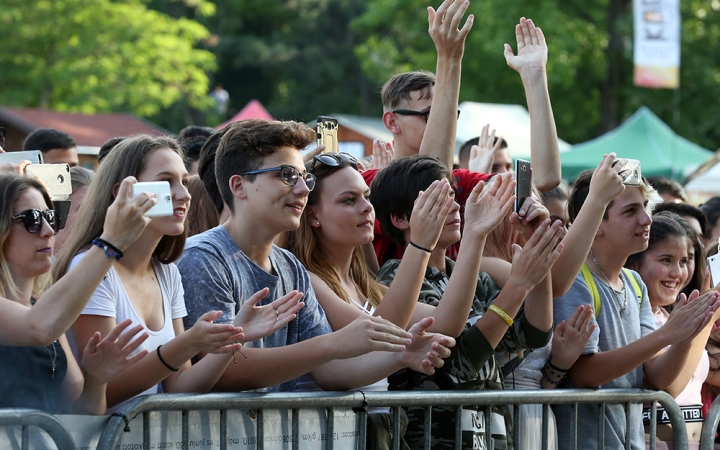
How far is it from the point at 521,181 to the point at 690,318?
3.50 ft

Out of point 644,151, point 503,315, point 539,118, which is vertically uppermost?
point 644,151

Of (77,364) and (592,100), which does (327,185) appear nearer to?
(77,364)

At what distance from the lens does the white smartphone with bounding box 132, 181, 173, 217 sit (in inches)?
115

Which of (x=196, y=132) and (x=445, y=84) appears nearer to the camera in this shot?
(x=445, y=84)

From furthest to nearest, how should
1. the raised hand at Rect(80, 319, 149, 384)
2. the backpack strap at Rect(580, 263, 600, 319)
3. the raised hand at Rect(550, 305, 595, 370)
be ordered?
the backpack strap at Rect(580, 263, 600, 319)
the raised hand at Rect(550, 305, 595, 370)
the raised hand at Rect(80, 319, 149, 384)

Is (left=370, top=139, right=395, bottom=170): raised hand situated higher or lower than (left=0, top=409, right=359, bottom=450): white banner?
higher

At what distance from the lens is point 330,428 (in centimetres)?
361

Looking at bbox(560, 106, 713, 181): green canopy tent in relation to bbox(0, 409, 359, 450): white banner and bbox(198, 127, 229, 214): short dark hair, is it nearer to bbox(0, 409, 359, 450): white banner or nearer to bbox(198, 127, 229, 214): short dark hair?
bbox(198, 127, 229, 214): short dark hair

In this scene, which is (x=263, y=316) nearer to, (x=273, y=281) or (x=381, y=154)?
(x=273, y=281)

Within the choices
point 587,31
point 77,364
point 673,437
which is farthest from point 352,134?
point 77,364

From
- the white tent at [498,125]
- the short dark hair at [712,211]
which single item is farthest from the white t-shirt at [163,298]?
the white tent at [498,125]

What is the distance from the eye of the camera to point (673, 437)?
4.62m

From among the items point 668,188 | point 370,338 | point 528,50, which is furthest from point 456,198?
point 668,188

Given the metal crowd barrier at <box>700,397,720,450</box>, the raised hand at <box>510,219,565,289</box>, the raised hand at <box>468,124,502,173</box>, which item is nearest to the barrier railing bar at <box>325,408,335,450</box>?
the raised hand at <box>510,219,565,289</box>
